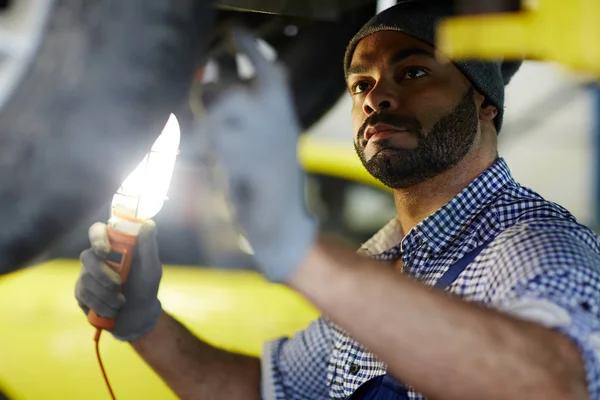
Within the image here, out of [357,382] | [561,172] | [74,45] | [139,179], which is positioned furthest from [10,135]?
[561,172]

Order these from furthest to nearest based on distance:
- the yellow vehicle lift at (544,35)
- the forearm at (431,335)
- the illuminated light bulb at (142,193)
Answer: the illuminated light bulb at (142,193), the forearm at (431,335), the yellow vehicle lift at (544,35)

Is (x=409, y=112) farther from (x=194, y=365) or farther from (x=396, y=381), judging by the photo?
(x=194, y=365)

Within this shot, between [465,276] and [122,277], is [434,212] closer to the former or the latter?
[465,276]

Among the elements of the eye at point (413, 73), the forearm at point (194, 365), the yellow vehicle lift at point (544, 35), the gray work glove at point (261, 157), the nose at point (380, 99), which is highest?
the yellow vehicle lift at point (544, 35)

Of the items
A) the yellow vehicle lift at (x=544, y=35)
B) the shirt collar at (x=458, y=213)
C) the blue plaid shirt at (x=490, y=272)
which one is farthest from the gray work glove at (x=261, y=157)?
the shirt collar at (x=458, y=213)

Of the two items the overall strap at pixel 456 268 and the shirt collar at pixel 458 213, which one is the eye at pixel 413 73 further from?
the overall strap at pixel 456 268

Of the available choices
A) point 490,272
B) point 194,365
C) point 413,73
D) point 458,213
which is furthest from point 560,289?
point 194,365

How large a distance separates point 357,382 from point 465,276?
315mm

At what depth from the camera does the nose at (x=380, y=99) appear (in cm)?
153

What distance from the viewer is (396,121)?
150cm

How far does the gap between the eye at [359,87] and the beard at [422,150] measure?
132 mm

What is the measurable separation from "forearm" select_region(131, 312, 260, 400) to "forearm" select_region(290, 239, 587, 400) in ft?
2.52

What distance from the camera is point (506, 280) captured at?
109 cm

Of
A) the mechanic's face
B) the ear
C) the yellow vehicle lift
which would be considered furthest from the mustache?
the yellow vehicle lift
